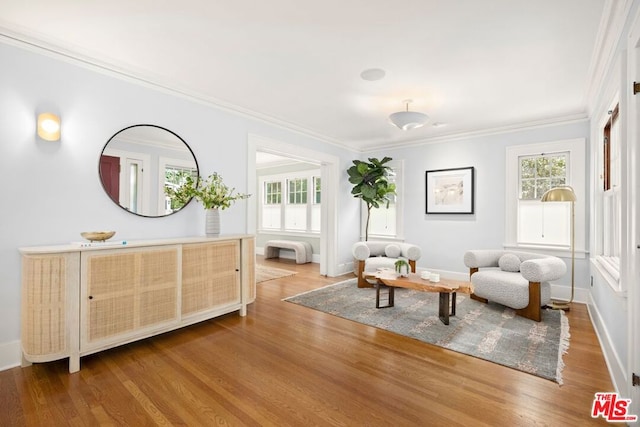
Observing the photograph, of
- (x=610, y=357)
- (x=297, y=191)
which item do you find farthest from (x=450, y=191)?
(x=297, y=191)

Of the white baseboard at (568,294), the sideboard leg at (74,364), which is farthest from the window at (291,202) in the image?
the sideboard leg at (74,364)

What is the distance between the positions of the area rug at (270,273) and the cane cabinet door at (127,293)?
99.7 inches

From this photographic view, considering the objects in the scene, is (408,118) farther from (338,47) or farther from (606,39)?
(606,39)

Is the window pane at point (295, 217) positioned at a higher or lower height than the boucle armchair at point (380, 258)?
higher

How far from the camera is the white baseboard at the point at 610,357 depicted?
2.02 m

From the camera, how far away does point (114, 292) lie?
2537 millimetres

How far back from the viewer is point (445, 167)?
537 centimetres

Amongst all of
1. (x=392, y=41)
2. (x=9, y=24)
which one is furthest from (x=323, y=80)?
(x=9, y=24)

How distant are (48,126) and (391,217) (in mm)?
5119

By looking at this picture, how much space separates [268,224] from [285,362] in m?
6.07

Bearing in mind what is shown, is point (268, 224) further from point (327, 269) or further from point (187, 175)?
point (187, 175)

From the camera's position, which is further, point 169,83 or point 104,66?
point 169,83

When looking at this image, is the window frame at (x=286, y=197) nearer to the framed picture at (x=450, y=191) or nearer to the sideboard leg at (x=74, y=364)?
the framed picture at (x=450, y=191)

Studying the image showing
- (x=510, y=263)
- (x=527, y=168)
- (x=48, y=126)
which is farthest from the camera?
(x=527, y=168)
